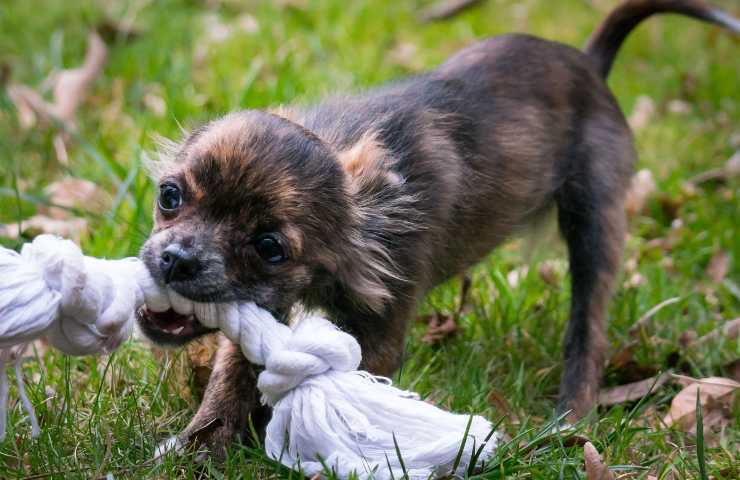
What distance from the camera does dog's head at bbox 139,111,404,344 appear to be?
116 inches

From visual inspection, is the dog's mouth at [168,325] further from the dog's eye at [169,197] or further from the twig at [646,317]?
the twig at [646,317]

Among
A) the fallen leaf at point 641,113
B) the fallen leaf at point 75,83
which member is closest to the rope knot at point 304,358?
the fallen leaf at point 75,83

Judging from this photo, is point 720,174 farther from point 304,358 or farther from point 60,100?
point 304,358

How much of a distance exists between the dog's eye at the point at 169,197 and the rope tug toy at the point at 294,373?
26 cm

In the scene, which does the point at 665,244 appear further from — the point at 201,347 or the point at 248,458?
the point at 248,458

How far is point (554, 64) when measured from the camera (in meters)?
4.49

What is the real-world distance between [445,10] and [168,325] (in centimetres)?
524

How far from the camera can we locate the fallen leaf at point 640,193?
18.8ft

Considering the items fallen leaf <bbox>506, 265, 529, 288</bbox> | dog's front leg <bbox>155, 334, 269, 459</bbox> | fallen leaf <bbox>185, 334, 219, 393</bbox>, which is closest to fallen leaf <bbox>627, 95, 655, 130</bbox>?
fallen leaf <bbox>506, 265, 529, 288</bbox>

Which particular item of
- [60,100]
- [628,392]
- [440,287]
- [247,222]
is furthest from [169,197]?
[60,100]

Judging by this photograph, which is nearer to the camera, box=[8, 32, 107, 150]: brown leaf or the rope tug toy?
the rope tug toy

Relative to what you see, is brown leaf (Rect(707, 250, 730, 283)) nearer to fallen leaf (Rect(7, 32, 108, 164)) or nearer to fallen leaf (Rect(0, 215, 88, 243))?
fallen leaf (Rect(0, 215, 88, 243))

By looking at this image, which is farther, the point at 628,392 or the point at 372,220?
the point at 628,392

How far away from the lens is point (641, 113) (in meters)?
6.80
